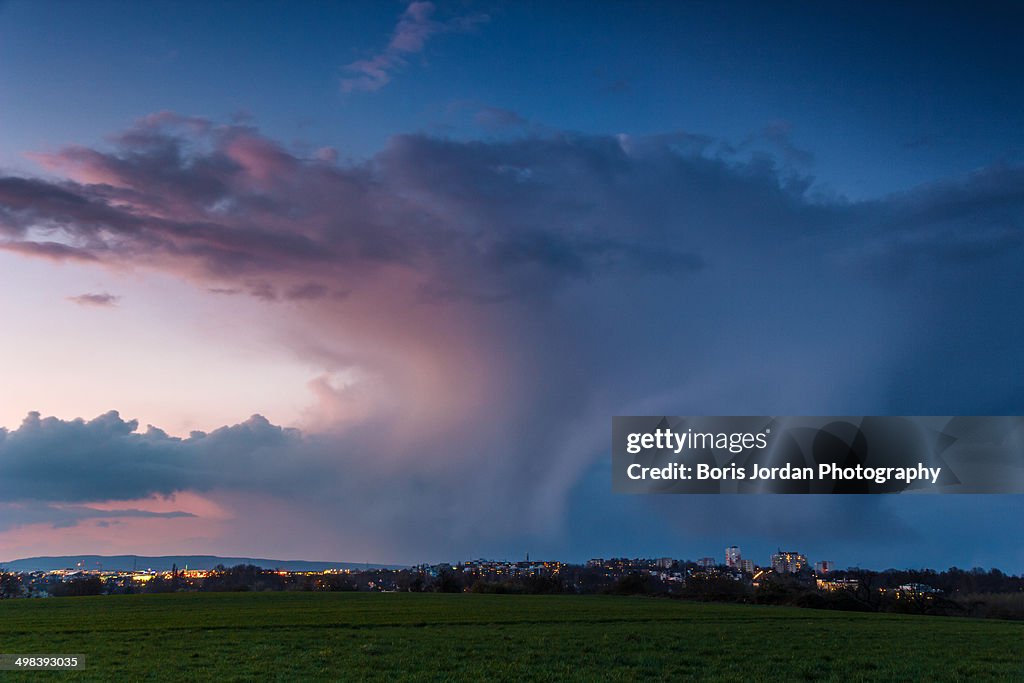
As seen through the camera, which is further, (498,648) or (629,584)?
(629,584)

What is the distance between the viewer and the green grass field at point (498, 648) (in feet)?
74.1

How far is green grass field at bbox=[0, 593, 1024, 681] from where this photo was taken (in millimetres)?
22594

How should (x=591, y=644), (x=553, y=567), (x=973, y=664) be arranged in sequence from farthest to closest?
(x=553, y=567)
(x=591, y=644)
(x=973, y=664)

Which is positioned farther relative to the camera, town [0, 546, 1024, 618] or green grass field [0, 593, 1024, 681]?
town [0, 546, 1024, 618]

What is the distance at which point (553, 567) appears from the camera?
106812 millimetres

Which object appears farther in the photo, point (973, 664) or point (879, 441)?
point (879, 441)

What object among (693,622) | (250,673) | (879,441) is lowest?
(693,622)

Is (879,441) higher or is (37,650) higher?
(879,441)

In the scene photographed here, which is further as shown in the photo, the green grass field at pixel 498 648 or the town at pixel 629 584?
the town at pixel 629 584

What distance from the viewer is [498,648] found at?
28.6 meters

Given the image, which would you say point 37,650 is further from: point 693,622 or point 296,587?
point 296,587

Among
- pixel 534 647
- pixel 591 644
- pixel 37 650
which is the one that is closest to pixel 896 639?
pixel 591 644

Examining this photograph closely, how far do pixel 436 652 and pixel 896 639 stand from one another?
76.0 ft

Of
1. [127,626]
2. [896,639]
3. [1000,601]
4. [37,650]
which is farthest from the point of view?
[1000,601]
